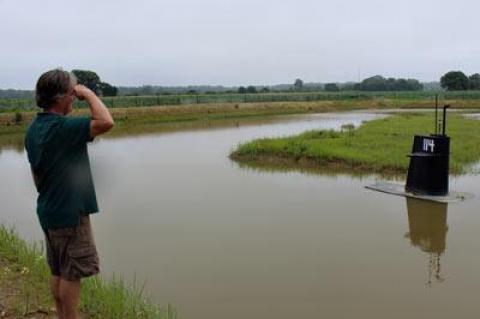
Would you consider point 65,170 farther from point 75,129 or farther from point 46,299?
point 46,299

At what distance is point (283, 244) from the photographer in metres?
5.91

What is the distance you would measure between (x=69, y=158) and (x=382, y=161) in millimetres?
9477

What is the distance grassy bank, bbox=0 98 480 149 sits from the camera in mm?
23716

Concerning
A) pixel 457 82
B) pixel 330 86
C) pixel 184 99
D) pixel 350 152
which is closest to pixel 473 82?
pixel 457 82

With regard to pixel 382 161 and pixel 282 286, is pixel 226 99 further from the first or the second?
pixel 282 286

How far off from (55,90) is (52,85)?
3cm

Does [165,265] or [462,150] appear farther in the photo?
[462,150]

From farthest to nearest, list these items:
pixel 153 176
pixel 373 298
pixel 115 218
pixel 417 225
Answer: pixel 153 176, pixel 115 218, pixel 417 225, pixel 373 298

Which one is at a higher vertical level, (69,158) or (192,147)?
(69,158)

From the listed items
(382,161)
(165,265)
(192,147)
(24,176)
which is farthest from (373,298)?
(192,147)

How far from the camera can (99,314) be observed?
3.64 m

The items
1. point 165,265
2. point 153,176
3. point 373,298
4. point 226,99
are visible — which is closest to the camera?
point 373,298

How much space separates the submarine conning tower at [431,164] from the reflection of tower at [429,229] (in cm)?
31

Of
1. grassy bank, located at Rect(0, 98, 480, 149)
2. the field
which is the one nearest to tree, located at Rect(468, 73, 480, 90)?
the field
